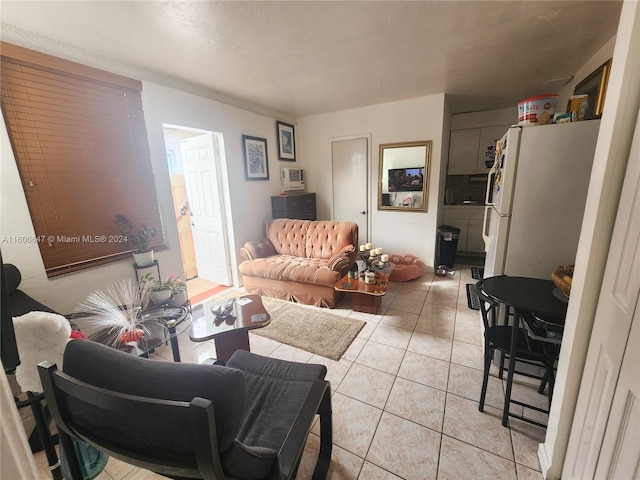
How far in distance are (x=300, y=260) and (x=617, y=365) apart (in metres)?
2.93

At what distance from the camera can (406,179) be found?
12.9 feet

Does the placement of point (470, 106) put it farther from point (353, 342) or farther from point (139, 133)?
point (139, 133)

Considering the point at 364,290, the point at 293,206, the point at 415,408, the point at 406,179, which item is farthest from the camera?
the point at 293,206

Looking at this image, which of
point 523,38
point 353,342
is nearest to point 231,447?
point 353,342

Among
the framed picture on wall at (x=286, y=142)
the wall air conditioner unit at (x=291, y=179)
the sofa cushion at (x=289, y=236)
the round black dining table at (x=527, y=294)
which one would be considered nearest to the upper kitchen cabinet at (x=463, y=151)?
the wall air conditioner unit at (x=291, y=179)

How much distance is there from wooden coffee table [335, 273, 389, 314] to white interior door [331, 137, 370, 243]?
1.67 m

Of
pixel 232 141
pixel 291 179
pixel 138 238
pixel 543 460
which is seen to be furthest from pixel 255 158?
pixel 543 460

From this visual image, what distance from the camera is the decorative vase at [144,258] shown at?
2.51m

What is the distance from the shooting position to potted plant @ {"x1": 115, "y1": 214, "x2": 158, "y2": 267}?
247 centimetres

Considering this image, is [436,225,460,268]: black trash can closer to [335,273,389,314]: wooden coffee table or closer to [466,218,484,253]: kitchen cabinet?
[466,218,484,253]: kitchen cabinet

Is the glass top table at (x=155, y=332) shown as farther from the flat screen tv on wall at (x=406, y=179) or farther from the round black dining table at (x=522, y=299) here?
the flat screen tv on wall at (x=406, y=179)

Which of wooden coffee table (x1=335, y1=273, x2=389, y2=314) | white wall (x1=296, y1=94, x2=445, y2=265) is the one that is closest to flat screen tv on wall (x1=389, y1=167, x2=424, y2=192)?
white wall (x1=296, y1=94, x2=445, y2=265)

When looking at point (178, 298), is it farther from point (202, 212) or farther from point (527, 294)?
point (527, 294)

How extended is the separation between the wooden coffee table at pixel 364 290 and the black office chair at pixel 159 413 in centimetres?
188
